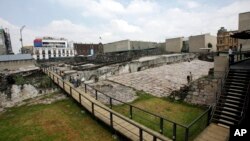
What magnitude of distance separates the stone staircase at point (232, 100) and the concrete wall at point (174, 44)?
33934 millimetres

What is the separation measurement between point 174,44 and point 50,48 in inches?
2962

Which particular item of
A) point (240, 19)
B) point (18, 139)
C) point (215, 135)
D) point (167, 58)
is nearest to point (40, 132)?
point (18, 139)

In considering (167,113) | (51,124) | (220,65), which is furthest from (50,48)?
(220,65)

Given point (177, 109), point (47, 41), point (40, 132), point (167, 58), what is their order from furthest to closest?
point (47, 41) → point (167, 58) → point (177, 109) → point (40, 132)

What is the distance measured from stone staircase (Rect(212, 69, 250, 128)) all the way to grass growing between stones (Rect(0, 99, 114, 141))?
6664mm

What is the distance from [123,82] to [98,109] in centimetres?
900

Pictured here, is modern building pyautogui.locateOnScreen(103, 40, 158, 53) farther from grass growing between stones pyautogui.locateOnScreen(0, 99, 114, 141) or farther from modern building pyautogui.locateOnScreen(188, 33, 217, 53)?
grass growing between stones pyautogui.locateOnScreen(0, 99, 114, 141)

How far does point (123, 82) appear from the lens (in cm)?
1980

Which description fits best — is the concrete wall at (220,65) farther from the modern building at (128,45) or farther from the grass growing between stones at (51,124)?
the modern building at (128,45)

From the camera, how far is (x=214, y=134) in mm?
8828

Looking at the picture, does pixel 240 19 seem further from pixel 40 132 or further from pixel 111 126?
pixel 40 132

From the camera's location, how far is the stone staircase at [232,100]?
9640mm

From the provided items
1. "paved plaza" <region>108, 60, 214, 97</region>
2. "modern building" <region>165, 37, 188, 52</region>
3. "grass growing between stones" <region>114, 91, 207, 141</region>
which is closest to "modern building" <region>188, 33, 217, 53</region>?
"modern building" <region>165, 37, 188, 52</region>

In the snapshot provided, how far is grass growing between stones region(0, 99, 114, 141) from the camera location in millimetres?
8766
